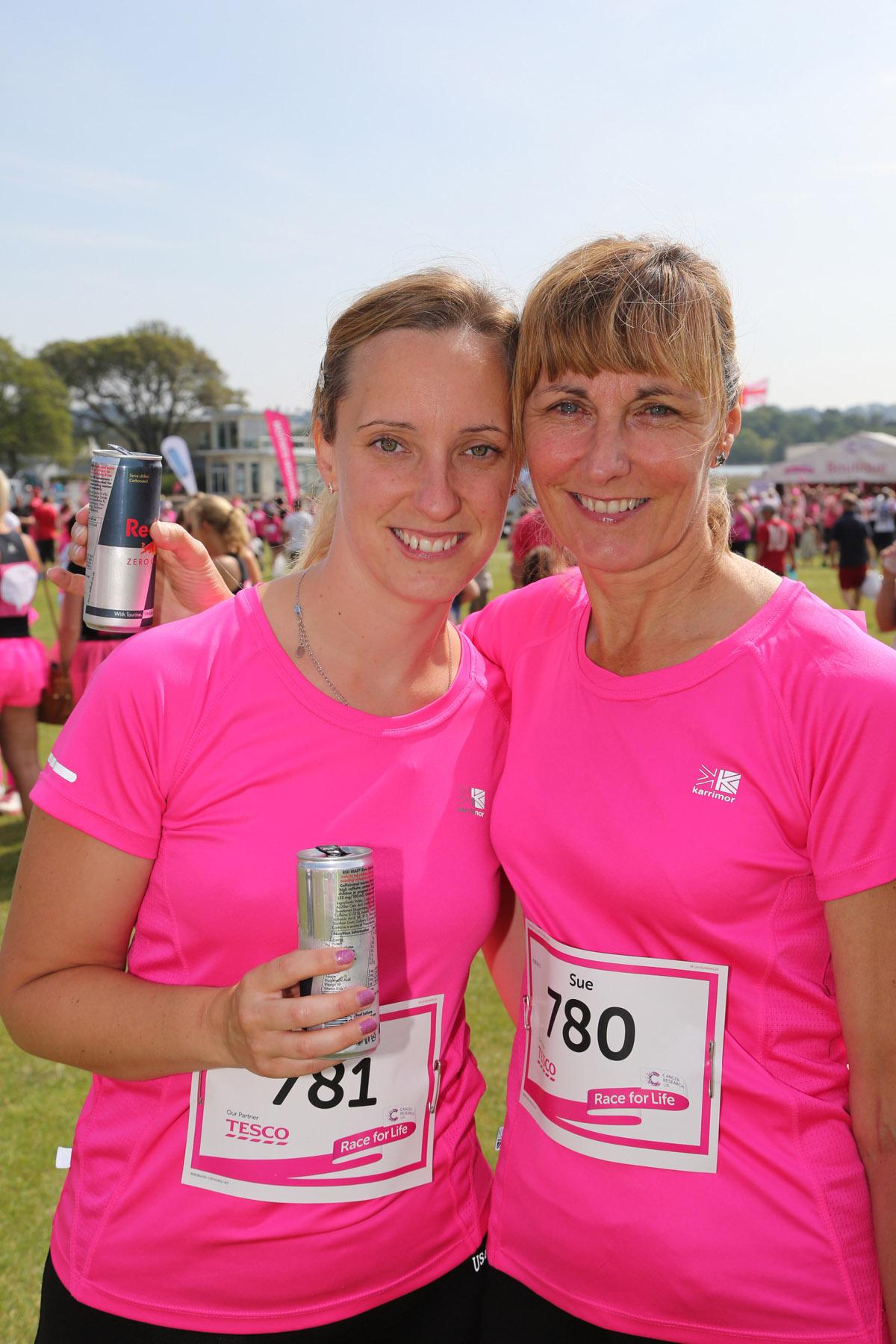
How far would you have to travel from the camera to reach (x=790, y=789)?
5.71 ft

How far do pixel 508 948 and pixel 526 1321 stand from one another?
27.3 inches

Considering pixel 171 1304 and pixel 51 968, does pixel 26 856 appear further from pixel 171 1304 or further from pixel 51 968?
pixel 171 1304

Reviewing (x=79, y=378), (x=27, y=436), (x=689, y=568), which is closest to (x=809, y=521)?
(x=689, y=568)

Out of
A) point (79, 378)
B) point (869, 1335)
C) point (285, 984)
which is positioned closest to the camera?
point (285, 984)

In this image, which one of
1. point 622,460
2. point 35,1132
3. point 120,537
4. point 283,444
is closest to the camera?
point 622,460

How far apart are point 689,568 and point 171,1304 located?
4.97 ft

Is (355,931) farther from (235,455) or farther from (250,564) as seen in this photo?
(235,455)

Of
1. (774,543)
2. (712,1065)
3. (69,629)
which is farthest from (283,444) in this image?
(712,1065)

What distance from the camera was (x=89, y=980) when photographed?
1760mm

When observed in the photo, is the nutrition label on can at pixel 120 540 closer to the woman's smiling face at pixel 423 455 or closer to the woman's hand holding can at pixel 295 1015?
the woman's smiling face at pixel 423 455

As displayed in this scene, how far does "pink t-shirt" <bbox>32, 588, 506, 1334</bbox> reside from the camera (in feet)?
5.78

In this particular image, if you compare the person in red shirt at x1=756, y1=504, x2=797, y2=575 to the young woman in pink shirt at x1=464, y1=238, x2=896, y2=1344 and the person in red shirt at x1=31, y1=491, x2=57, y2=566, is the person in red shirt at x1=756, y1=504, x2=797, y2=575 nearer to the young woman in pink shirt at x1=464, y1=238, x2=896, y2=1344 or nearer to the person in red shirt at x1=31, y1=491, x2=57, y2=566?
the person in red shirt at x1=31, y1=491, x2=57, y2=566

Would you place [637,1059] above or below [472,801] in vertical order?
below

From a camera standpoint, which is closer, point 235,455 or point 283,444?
point 283,444
